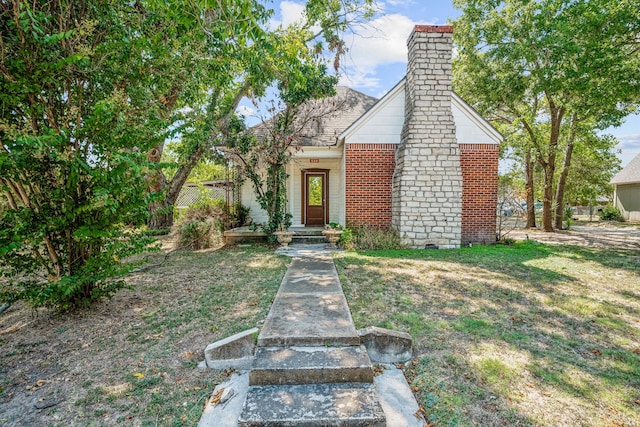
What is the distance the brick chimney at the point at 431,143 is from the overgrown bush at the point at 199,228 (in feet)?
18.7

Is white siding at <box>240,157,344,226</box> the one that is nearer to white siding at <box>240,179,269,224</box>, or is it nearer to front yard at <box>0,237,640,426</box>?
white siding at <box>240,179,269,224</box>

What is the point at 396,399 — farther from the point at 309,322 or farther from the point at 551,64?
the point at 551,64

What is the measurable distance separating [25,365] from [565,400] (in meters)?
4.57

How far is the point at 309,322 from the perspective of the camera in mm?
3287

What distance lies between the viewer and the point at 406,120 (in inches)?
374

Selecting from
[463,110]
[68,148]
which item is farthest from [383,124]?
[68,148]

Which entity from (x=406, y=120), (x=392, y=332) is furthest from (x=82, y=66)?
(x=406, y=120)

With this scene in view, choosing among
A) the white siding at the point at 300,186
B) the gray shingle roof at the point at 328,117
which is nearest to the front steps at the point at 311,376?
the gray shingle roof at the point at 328,117

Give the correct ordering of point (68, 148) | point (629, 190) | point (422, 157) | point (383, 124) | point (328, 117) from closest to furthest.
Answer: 1. point (68, 148)
2. point (422, 157)
3. point (383, 124)
4. point (328, 117)
5. point (629, 190)


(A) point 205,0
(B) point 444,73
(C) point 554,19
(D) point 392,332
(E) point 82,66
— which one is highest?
(C) point 554,19

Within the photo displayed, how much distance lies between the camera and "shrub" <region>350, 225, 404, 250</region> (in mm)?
8828

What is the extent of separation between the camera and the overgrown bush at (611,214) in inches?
871

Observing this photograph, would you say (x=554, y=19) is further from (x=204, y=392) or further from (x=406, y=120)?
(x=204, y=392)

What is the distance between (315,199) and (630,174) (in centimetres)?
2431
